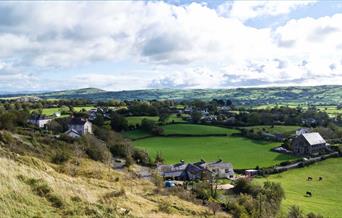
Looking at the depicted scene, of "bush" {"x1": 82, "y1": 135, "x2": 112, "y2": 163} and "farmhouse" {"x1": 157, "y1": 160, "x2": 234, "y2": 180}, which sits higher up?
"bush" {"x1": 82, "y1": 135, "x2": 112, "y2": 163}

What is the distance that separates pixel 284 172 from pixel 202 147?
1092 inches

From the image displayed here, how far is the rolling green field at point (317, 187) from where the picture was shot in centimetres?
5831

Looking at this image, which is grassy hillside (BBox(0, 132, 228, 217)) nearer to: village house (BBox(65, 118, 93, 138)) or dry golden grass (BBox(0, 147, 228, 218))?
dry golden grass (BBox(0, 147, 228, 218))

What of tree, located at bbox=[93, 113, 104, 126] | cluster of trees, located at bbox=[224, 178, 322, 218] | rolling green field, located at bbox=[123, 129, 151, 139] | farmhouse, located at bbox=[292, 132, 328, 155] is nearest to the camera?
cluster of trees, located at bbox=[224, 178, 322, 218]

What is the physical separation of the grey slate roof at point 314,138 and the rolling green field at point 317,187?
1246 cm

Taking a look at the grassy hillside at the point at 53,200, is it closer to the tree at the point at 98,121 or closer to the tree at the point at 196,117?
the tree at the point at 98,121

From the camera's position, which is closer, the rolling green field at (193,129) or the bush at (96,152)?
the bush at (96,152)

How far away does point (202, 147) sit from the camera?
108m

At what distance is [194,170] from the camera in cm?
8075

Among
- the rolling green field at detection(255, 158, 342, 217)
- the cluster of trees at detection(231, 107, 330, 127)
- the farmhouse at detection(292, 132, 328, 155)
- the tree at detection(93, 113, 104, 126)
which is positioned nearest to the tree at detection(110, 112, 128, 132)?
the tree at detection(93, 113, 104, 126)

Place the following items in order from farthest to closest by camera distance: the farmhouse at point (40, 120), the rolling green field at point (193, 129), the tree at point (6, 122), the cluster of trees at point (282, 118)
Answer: the cluster of trees at point (282, 118) → the rolling green field at point (193, 129) → the farmhouse at point (40, 120) → the tree at point (6, 122)

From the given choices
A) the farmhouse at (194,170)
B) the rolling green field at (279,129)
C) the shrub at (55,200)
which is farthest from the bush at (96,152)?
the rolling green field at (279,129)

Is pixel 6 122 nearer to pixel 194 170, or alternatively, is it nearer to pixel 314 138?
pixel 194 170

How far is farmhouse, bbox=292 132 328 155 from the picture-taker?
107812 millimetres
